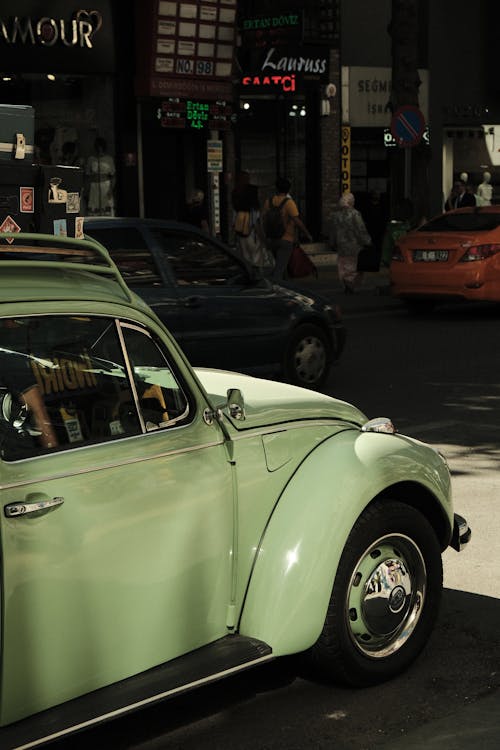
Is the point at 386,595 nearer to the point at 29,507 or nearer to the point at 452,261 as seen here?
the point at 29,507

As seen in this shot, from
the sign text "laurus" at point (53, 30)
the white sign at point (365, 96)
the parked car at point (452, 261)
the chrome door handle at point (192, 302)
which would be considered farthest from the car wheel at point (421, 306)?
the white sign at point (365, 96)

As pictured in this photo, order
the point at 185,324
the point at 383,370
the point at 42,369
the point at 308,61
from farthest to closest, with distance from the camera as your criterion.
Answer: the point at 308,61 → the point at 383,370 → the point at 185,324 → the point at 42,369

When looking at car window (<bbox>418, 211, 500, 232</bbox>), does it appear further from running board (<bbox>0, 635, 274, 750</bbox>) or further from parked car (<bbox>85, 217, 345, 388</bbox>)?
running board (<bbox>0, 635, 274, 750</bbox>)

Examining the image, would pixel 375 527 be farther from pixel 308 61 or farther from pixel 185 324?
pixel 308 61

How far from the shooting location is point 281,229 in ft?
65.5

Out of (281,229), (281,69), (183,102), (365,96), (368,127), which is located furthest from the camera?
(368,127)

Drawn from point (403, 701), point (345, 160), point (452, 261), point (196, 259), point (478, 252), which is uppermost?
point (345, 160)

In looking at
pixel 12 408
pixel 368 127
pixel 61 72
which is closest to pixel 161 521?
pixel 12 408

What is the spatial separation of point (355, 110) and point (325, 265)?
410 centimetres

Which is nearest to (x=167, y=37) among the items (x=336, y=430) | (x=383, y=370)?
(x=383, y=370)

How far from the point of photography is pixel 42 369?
13.9 feet

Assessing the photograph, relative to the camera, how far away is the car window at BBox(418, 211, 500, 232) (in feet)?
61.2

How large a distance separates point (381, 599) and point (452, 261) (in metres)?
13.6

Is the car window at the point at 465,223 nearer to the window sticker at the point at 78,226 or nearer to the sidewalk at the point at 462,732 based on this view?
the window sticker at the point at 78,226
